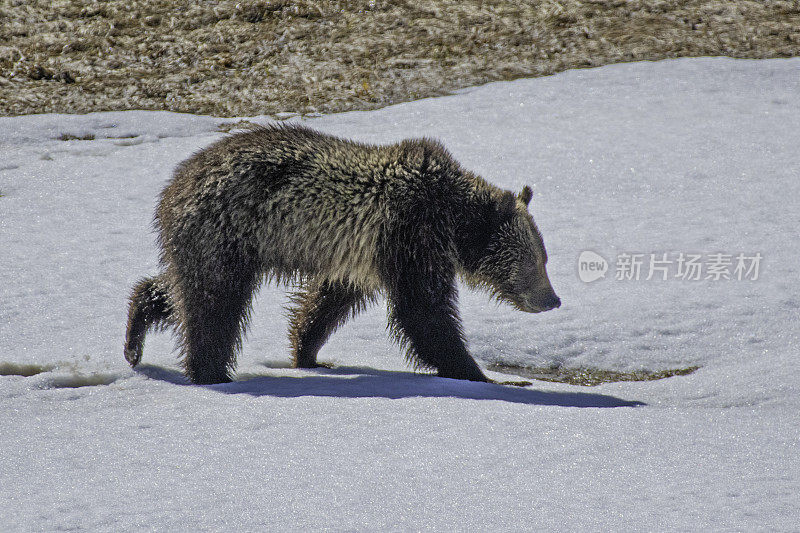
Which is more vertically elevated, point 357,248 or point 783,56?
point 783,56

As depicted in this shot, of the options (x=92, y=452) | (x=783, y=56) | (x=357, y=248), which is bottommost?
(x=92, y=452)

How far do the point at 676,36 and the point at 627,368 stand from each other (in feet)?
30.7

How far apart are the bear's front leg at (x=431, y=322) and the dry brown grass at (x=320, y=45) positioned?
7.32 m

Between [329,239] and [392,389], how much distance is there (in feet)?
3.66

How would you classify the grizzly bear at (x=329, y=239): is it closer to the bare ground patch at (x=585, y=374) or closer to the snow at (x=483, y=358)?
the snow at (x=483, y=358)

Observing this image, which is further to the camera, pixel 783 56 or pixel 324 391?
pixel 783 56

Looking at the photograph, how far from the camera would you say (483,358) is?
673 cm

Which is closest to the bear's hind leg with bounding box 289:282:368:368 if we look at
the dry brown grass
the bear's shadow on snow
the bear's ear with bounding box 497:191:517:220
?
the bear's shadow on snow

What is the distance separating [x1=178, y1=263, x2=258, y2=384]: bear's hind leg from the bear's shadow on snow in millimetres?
176

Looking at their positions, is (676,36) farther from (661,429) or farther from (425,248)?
(661,429)

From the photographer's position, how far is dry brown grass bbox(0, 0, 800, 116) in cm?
1291

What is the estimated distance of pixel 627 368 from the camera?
6441mm

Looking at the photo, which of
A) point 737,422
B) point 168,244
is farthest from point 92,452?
point 737,422

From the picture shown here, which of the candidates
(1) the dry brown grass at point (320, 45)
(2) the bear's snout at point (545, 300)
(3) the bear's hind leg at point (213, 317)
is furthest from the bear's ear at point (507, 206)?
(1) the dry brown grass at point (320, 45)
